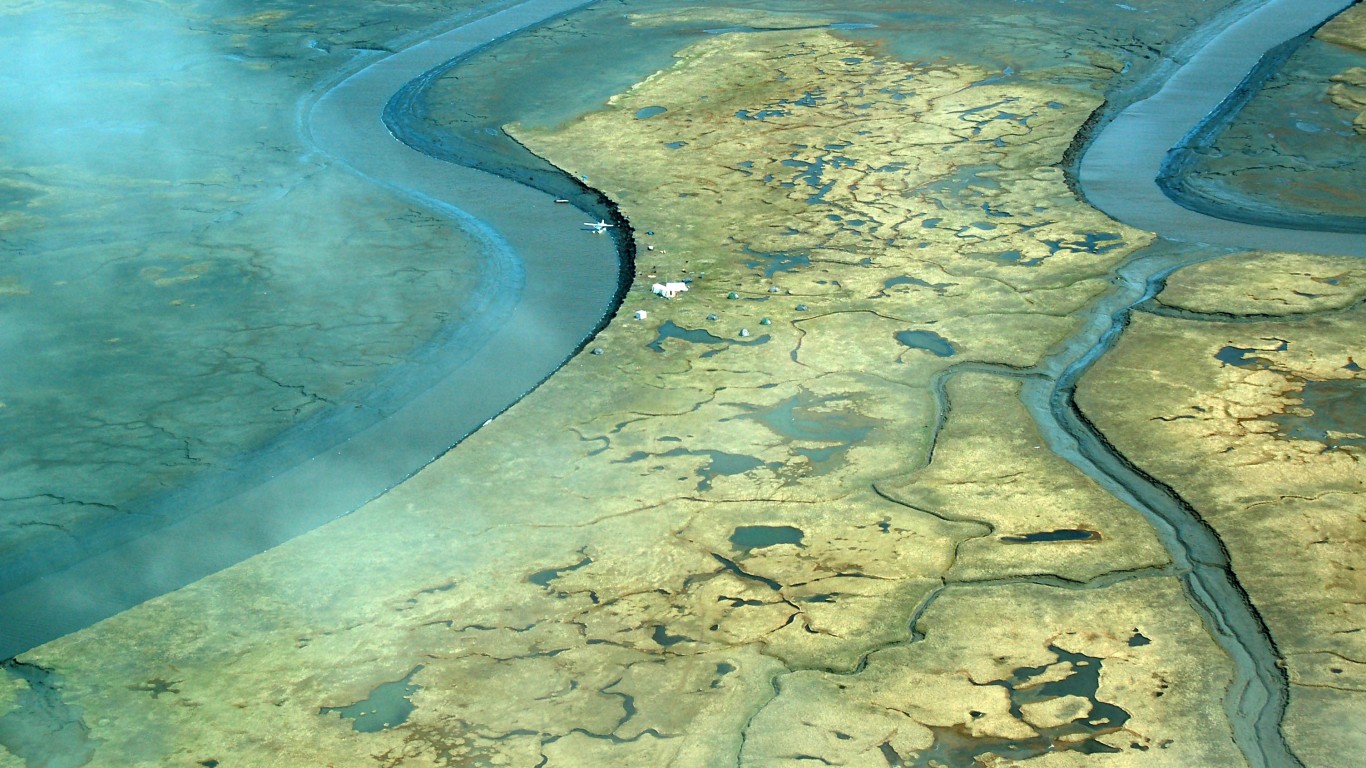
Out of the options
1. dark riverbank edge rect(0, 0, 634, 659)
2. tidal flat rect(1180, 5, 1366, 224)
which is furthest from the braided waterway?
dark riverbank edge rect(0, 0, 634, 659)

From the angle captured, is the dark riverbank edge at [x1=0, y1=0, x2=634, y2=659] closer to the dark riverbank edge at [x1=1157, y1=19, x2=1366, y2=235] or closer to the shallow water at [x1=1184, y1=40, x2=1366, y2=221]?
the dark riverbank edge at [x1=1157, y1=19, x2=1366, y2=235]

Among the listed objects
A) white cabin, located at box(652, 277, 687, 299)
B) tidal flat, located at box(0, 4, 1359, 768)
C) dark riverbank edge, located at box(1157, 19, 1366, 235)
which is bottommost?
tidal flat, located at box(0, 4, 1359, 768)

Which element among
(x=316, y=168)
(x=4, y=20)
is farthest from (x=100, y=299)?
(x=4, y=20)

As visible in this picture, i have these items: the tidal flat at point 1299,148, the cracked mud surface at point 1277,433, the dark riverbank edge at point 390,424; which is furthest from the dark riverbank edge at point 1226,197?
the dark riverbank edge at point 390,424

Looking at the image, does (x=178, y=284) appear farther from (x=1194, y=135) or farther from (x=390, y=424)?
(x=1194, y=135)

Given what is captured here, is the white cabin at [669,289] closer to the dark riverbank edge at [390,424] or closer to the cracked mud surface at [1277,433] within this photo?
the dark riverbank edge at [390,424]

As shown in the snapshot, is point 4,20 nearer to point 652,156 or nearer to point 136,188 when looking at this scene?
point 136,188
